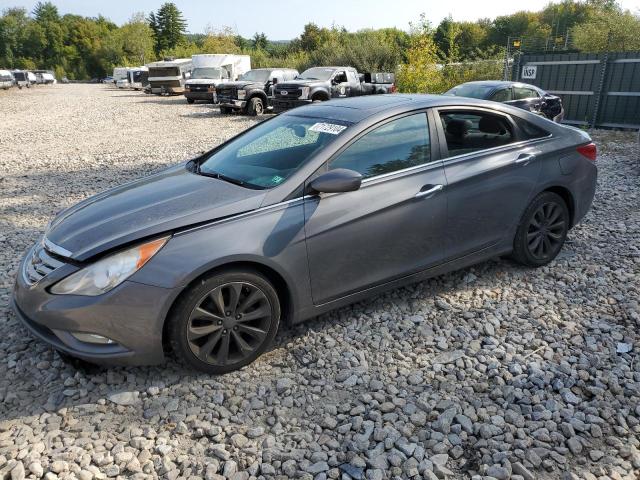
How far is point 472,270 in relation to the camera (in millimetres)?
4555

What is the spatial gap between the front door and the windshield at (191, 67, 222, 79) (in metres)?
24.5

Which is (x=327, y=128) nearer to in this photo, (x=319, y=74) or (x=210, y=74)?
(x=319, y=74)

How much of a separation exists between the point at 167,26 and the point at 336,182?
113584 mm

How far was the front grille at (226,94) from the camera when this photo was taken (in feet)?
63.8

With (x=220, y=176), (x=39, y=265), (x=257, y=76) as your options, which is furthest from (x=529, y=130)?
(x=257, y=76)

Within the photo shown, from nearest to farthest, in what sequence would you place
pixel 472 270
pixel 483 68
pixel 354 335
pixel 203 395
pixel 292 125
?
pixel 203 395, pixel 354 335, pixel 292 125, pixel 472 270, pixel 483 68

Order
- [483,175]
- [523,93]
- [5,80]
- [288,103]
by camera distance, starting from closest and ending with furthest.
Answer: [483,175] < [523,93] < [288,103] < [5,80]

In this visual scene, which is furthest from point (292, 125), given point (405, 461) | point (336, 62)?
point (336, 62)

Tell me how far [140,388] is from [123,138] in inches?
480

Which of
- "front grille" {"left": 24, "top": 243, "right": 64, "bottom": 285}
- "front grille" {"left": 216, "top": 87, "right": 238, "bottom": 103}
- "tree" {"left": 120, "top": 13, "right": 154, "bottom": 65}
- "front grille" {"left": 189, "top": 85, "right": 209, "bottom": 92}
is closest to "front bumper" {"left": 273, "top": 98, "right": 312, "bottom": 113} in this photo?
"front grille" {"left": 216, "top": 87, "right": 238, "bottom": 103}

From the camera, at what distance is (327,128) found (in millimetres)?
3533

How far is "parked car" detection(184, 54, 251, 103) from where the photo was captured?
24.7m

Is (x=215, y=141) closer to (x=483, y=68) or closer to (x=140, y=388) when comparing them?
(x=140, y=388)

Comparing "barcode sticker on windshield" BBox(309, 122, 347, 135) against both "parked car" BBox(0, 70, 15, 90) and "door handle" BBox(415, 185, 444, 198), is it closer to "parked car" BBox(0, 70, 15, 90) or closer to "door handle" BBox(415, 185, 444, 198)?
"door handle" BBox(415, 185, 444, 198)
